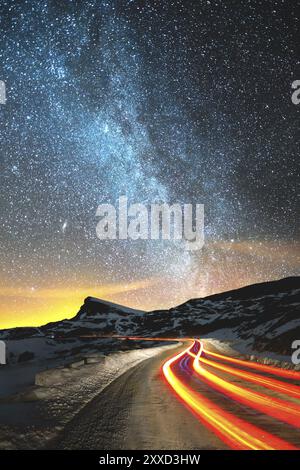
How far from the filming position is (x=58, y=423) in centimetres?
772

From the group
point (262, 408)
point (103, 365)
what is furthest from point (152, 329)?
point (262, 408)

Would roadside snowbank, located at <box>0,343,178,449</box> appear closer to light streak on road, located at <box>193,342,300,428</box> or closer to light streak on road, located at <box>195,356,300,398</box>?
light streak on road, located at <box>193,342,300,428</box>

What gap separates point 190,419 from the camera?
774 cm

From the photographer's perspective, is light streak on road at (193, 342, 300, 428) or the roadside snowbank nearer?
the roadside snowbank

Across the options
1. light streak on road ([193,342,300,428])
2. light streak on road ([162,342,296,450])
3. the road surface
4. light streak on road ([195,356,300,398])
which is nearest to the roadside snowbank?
the road surface

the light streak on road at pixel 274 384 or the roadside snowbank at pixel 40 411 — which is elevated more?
the roadside snowbank at pixel 40 411

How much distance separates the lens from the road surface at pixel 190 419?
19.9ft

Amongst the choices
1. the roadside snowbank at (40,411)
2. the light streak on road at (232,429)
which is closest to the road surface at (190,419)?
the light streak on road at (232,429)

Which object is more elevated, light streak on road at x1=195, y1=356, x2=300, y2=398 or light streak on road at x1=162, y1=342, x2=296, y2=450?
light streak on road at x1=162, y1=342, x2=296, y2=450

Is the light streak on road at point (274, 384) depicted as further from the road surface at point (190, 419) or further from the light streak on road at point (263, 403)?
the light streak on road at point (263, 403)

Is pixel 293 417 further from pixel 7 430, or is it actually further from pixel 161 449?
pixel 7 430

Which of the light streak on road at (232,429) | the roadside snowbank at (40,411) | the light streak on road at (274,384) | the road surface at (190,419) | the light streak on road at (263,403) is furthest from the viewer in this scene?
the light streak on road at (274,384)

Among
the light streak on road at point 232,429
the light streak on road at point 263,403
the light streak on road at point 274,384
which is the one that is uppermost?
the light streak on road at point 232,429

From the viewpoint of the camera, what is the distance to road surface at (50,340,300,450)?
6.05 metres
